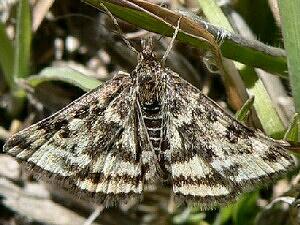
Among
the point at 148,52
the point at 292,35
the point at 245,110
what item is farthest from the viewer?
the point at 148,52

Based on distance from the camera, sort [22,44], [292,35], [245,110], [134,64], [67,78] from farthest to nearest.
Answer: [134,64] → [22,44] → [67,78] → [245,110] → [292,35]

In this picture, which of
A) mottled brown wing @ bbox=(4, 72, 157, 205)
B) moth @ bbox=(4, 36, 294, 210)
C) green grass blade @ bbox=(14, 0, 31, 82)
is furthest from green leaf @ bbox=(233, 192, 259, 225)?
green grass blade @ bbox=(14, 0, 31, 82)

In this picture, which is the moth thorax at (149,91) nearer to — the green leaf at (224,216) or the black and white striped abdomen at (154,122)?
the black and white striped abdomen at (154,122)

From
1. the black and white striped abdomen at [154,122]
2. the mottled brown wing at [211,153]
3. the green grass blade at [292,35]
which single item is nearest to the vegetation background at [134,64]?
the green grass blade at [292,35]

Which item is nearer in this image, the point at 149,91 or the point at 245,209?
the point at 149,91

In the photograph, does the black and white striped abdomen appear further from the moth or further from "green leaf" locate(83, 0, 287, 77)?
"green leaf" locate(83, 0, 287, 77)

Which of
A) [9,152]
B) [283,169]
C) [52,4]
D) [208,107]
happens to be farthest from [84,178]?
[52,4]

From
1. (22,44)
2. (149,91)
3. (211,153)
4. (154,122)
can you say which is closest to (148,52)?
(149,91)

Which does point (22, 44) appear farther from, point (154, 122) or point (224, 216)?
point (224, 216)
